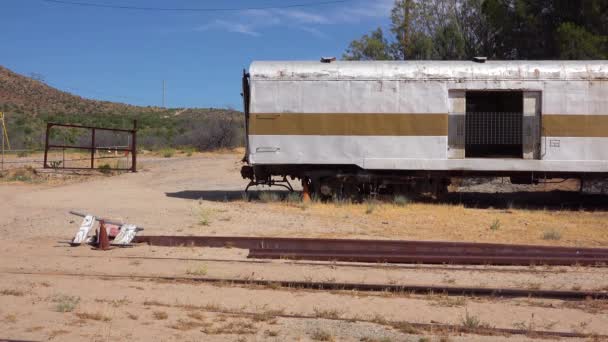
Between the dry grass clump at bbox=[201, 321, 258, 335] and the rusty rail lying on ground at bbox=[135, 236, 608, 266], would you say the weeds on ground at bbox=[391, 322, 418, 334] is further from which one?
the rusty rail lying on ground at bbox=[135, 236, 608, 266]

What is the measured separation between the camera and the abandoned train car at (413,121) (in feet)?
54.8

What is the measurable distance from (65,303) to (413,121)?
1094cm

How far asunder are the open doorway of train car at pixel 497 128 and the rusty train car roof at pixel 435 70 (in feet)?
1.68

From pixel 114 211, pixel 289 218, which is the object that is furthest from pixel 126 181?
pixel 289 218

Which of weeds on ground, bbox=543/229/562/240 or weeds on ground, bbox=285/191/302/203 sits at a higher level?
weeds on ground, bbox=285/191/302/203

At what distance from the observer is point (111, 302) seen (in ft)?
26.6

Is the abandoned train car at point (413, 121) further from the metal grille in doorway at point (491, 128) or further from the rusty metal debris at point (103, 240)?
A: the rusty metal debris at point (103, 240)

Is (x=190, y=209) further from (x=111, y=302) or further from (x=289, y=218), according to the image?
(x=111, y=302)

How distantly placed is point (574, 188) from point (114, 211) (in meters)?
13.0

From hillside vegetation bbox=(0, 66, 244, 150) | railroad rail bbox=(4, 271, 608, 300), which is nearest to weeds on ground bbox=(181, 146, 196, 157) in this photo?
hillside vegetation bbox=(0, 66, 244, 150)

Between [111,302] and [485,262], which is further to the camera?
[485,262]

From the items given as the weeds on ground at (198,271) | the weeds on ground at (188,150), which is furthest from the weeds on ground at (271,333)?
the weeds on ground at (188,150)

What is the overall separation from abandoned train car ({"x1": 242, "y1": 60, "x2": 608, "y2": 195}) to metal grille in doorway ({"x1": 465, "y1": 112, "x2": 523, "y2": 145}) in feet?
0.14

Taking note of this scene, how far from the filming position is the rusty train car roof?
16.8 m
